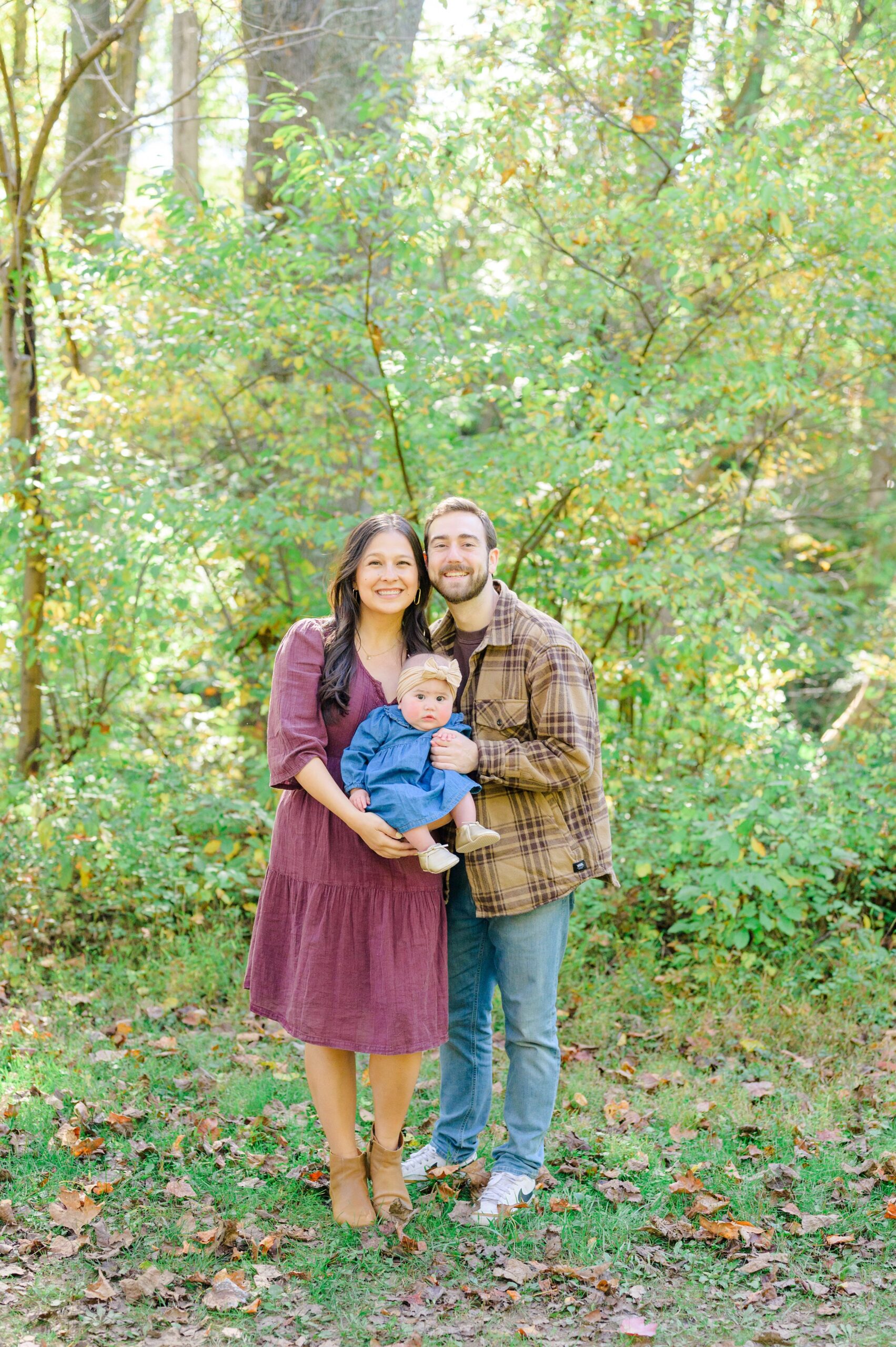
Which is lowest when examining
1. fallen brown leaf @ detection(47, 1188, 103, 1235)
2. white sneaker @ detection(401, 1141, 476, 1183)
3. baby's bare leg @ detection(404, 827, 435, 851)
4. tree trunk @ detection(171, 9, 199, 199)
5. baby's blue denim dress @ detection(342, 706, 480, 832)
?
white sneaker @ detection(401, 1141, 476, 1183)

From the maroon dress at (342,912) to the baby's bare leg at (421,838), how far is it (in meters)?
0.18

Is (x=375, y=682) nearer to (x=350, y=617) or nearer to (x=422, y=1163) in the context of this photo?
(x=350, y=617)

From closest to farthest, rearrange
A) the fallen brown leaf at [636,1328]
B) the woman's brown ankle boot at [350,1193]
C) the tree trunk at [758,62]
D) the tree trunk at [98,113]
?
1. the fallen brown leaf at [636,1328]
2. the woman's brown ankle boot at [350,1193]
3. the tree trunk at [758,62]
4. the tree trunk at [98,113]

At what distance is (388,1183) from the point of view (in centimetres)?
339

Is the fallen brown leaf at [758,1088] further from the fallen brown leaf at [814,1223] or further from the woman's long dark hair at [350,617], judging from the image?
the woman's long dark hair at [350,617]

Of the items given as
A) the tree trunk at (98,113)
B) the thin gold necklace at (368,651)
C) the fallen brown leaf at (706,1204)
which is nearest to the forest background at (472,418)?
the tree trunk at (98,113)

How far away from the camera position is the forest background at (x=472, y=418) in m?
5.64

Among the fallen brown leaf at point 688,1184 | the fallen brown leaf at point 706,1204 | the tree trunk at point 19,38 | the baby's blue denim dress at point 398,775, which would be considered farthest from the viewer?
the tree trunk at point 19,38

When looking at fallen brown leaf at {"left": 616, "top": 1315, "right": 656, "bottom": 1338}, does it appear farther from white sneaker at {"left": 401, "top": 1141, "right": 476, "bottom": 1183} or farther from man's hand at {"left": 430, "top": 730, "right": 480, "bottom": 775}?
man's hand at {"left": 430, "top": 730, "right": 480, "bottom": 775}

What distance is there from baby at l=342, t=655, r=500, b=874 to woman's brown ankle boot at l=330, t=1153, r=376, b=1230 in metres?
1.01

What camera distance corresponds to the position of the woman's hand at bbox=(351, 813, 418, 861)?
3.04 meters

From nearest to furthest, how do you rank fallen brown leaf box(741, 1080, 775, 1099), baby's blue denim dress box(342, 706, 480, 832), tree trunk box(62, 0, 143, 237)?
baby's blue denim dress box(342, 706, 480, 832) → fallen brown leaf box(741, 1080, 775, 1099) → tree trunk box(62, 0, 143, 237)

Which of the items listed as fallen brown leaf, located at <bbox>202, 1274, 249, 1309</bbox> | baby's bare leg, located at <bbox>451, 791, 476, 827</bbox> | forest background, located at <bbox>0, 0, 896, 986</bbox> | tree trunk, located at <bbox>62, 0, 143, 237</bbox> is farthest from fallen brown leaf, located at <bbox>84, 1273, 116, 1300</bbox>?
tree trunk, located at <bbox>62, 0, 143, 237</bbox>

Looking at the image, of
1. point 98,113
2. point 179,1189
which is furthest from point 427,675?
point 98,113
